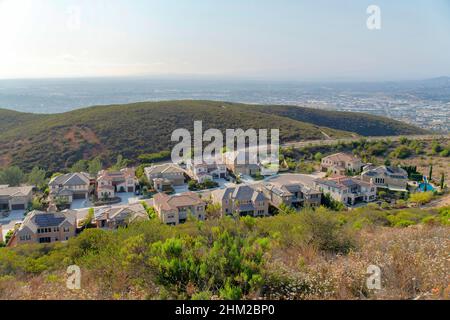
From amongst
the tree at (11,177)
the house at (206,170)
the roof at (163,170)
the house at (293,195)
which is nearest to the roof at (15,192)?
the tree at (11,177)

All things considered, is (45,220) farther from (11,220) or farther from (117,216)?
(11,220)

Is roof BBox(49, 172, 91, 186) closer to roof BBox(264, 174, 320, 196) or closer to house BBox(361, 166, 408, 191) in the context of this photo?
roof BBox(264, 174, 320, 196)

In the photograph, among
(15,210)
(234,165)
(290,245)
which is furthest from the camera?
(234,165)

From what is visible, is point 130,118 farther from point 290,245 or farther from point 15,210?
point 290,245

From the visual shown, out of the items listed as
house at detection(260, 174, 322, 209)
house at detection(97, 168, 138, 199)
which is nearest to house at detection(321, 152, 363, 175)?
house at detection(260, 174, 322, 209)

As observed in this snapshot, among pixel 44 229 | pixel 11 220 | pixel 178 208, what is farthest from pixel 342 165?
pixel 11 220

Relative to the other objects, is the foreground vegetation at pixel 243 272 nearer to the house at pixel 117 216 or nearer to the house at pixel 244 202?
the house at pixel 117 216

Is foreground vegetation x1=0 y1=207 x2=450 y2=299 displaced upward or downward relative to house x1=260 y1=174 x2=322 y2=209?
upward
